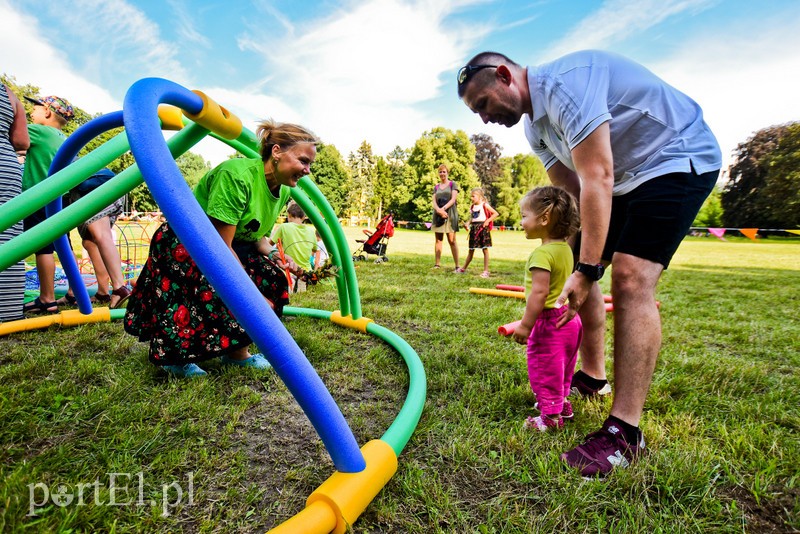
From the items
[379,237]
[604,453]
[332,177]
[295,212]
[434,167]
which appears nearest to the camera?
[604,453]

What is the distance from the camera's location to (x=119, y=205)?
4059mm

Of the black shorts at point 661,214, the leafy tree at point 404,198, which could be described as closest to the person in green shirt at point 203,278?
the black shorts at point 661,214

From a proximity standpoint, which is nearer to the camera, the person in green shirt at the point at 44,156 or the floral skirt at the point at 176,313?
the floral skirt at the point at 176,313

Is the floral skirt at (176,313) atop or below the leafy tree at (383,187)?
below

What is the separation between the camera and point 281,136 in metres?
2.42

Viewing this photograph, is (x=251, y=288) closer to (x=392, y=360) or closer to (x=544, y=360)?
(x=544, y=360)

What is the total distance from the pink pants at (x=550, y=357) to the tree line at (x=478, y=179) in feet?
93.4

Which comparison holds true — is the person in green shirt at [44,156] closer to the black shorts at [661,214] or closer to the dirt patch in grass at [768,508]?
the black shorts at [661,214]

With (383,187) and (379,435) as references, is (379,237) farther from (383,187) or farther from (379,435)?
(383,187)

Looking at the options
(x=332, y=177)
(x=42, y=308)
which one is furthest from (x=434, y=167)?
(x=42, y=308)

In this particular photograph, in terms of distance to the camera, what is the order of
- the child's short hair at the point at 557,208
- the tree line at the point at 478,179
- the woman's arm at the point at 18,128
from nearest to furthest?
the child's short hair at the point at 557,208 < the woman's arm at the point at 18,128 < the tree line at the point at 478,179

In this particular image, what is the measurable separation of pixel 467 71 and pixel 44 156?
13.9 feet

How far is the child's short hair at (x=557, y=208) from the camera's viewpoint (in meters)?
2.01

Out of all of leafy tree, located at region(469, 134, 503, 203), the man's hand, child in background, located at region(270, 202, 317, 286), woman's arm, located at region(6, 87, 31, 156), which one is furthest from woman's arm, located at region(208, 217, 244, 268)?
leafy tree, located at region(469, 134, 503, 203)
